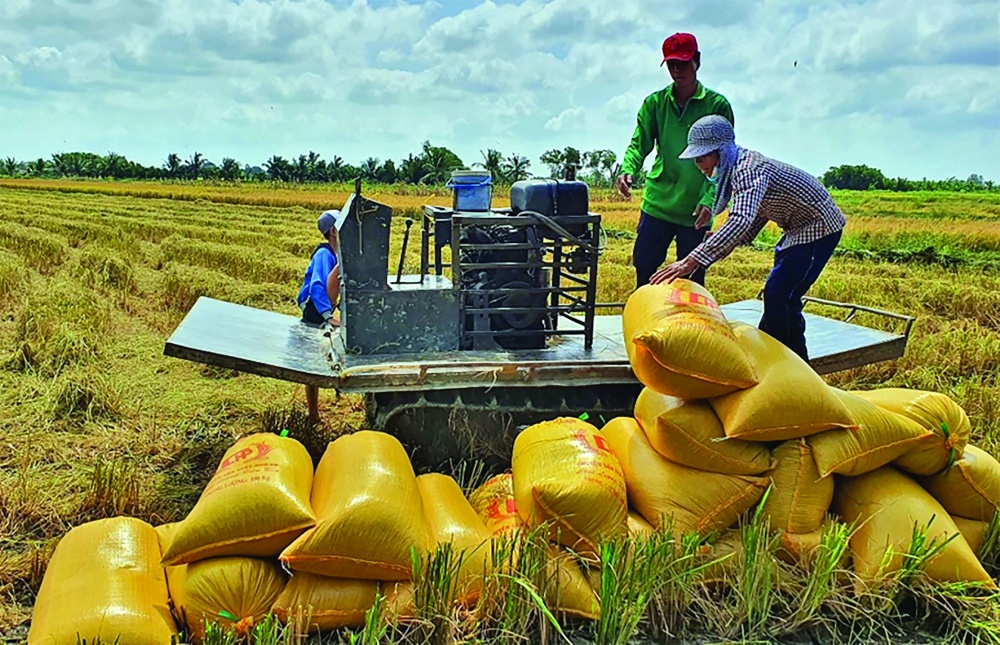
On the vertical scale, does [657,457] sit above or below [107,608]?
above

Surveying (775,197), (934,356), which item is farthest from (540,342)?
(934,356)

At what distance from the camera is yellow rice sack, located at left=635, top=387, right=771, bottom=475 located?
121 inches

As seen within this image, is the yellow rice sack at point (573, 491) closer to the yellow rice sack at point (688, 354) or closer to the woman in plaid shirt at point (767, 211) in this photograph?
the yellow rice sack at point (688, 354)

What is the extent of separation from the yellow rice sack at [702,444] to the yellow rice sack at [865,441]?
220mm

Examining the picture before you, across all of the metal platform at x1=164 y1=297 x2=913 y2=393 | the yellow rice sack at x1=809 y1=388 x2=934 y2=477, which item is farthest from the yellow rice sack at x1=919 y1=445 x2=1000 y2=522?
the metal platform at x1=164 y1=297 x2=913 y2=393

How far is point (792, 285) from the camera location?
3.85 m

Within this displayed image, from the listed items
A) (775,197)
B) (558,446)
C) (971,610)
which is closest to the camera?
(971,610)

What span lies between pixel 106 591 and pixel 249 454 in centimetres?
68

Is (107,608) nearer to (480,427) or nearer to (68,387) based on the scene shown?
(480,427)

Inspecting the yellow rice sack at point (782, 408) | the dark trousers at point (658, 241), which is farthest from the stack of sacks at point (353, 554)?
the dark trousers at point (658, 241)

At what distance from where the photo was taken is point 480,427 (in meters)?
3.92

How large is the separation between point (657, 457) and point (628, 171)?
204 centimetres

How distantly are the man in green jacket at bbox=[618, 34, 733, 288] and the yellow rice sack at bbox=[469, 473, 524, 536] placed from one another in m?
1.92

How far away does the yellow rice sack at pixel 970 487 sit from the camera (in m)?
3.18
